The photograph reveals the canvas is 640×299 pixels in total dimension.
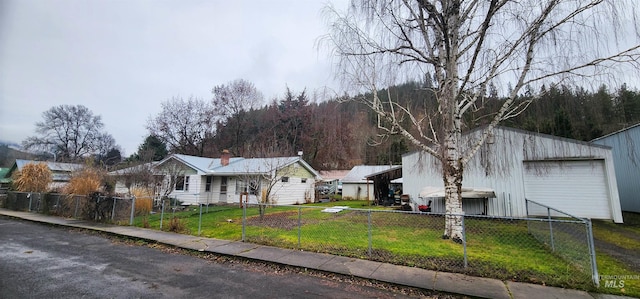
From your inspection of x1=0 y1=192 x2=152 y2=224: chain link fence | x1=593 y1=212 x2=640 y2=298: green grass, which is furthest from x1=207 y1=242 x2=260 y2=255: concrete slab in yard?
x1=593 y1=212 x2=640 y2=298: green grass

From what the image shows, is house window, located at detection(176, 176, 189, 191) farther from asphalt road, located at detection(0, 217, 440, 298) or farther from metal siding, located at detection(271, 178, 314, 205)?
asphalt road, located at detection(0, 217, 440, 298)

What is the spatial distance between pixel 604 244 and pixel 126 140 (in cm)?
5835

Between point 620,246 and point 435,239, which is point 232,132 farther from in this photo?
point 620,246

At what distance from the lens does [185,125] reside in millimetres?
32781

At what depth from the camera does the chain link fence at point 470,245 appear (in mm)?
4934

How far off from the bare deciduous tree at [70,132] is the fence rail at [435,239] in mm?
32723

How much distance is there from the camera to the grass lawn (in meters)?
4.93

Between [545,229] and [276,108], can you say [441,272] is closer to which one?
[545,229]

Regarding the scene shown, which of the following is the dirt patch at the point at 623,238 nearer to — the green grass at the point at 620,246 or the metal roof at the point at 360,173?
the green grass at the point at 620,246

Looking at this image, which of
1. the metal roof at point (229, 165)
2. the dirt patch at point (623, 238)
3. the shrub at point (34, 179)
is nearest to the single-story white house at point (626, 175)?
the dirt patch at point (623, 238)

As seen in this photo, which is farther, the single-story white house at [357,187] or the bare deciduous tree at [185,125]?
Answer: the bare deciduous tree at [185,125]

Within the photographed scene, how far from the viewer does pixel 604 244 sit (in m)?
7.39

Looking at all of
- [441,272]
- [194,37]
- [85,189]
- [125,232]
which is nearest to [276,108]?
[194,37]

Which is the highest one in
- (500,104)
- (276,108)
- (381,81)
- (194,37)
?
(276,108)
